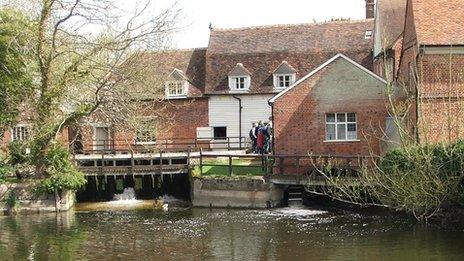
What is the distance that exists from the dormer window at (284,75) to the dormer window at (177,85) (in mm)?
5669

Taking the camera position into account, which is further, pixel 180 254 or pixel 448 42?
pixel 448 42

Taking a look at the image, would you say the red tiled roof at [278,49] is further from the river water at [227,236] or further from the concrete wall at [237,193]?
the river water at [227,236]

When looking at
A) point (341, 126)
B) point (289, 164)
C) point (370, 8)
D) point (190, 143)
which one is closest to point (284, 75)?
point (190, 143)

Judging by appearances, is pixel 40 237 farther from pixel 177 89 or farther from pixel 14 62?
pixel 177 89

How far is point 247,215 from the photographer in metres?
25.8

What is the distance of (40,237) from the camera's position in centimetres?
2222

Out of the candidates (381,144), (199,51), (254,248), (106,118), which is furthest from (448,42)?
(199,51)

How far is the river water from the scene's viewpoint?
61.7 feet

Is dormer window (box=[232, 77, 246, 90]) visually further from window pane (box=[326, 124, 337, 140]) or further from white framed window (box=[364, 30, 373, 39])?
window pane (box=[326, 124, 337, 140])

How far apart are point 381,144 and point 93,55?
1312cm

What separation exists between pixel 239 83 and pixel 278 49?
11.4 feet

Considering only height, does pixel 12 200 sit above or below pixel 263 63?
below

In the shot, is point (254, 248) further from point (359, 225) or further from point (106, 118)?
point (106, 118)

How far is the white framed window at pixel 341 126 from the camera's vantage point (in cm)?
2984
